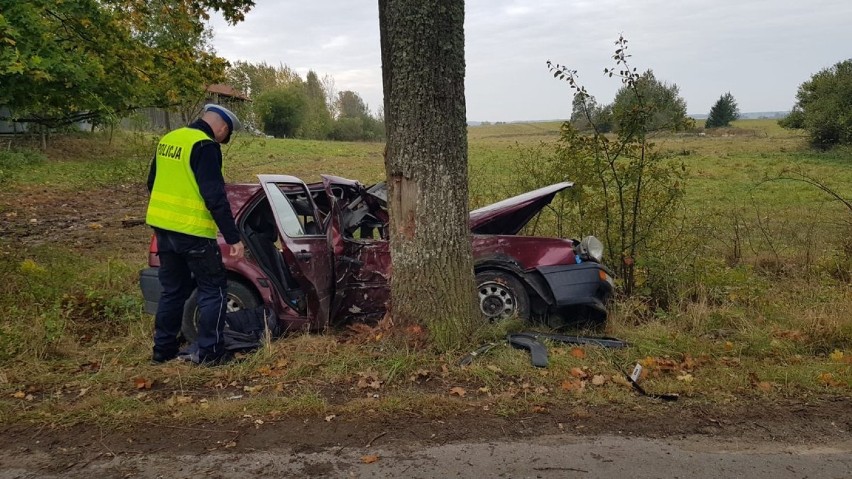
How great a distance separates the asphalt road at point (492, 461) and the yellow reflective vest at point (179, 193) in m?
1.77

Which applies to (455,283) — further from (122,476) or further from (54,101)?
(54,101)

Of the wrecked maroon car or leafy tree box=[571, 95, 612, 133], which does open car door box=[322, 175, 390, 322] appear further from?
leafy tree box=[571, 95, 612, 133]

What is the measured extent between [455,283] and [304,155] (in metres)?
31.8

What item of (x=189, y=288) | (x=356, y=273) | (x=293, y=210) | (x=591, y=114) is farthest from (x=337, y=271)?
(x=591, y=114)

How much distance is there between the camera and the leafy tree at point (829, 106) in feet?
112

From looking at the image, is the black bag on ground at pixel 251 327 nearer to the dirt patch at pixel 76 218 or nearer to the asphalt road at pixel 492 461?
the asphalt road at pixel 492 461

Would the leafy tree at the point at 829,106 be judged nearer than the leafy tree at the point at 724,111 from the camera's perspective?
Yes

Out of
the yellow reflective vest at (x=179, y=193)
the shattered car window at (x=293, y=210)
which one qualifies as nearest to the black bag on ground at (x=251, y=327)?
the shattered car window at (x=293, y=210)

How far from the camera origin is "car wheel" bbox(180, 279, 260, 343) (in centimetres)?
545

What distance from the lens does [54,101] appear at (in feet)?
31.6

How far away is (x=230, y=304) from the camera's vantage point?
552cm

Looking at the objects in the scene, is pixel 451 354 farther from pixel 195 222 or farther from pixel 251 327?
pixel 195 222

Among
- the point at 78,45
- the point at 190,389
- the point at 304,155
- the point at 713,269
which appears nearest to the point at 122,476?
the point at 190,389

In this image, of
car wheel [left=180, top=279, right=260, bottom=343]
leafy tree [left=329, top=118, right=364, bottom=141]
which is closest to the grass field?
car wheel [left=180, top=279, right=260, bottom=343]
